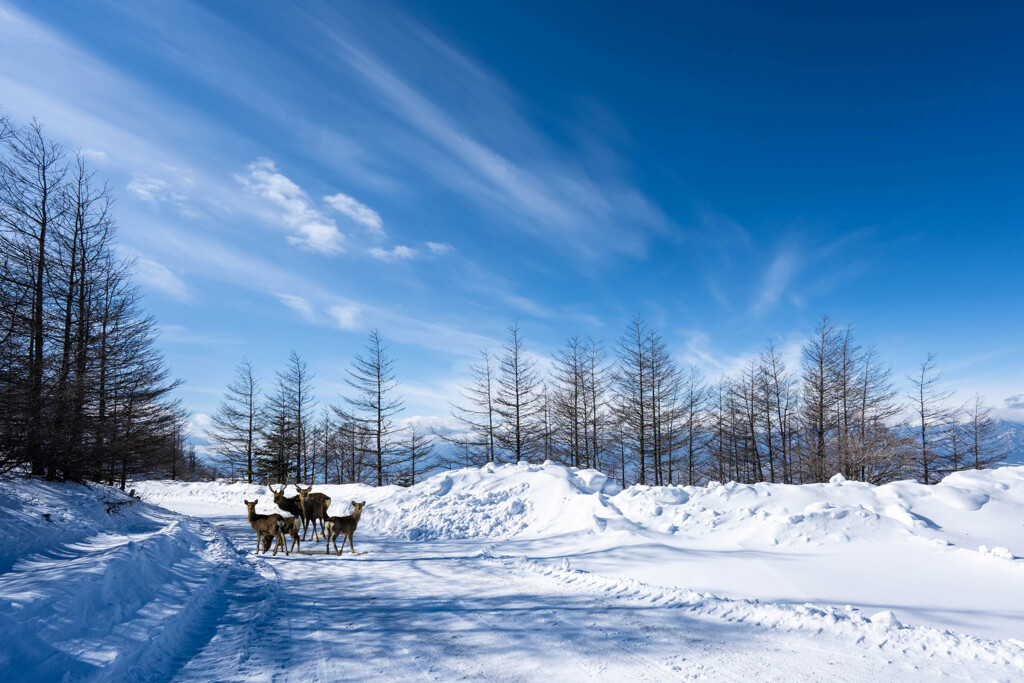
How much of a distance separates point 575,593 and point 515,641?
211cm

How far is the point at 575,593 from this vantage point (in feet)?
22.5

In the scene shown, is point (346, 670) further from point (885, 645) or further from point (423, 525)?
point (423, 525)

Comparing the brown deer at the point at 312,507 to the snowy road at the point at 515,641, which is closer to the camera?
the snowy road at the point at 515,641

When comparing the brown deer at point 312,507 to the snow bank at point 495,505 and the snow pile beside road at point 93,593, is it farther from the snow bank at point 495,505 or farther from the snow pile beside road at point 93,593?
the snow bank at point 495,505

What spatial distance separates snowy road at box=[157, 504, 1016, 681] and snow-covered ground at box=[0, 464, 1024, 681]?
0.03 m

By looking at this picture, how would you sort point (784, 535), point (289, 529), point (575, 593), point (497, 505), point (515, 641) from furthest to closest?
point (497, 505), point (289, 529), point (784, 535), point (575, 593), point (515, 641)

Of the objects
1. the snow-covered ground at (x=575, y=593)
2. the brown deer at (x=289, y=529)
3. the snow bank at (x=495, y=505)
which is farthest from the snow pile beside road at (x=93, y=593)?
the snow bank at (x=495, y=505)

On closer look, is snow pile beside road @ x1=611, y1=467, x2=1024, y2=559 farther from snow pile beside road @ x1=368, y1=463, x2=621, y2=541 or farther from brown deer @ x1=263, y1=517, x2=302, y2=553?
brown deer @ x1=263, y1=517, x2=302, y2=553

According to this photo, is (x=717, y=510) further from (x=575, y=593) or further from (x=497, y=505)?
(x=497, y=505)

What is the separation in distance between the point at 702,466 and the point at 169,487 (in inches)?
1531

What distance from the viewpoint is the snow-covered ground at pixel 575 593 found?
4.34m

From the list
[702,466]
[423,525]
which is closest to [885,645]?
[423,525]

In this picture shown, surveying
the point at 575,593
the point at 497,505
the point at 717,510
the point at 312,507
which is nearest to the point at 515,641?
the point at 575,593

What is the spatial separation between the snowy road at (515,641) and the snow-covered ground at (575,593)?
0.11 ft
